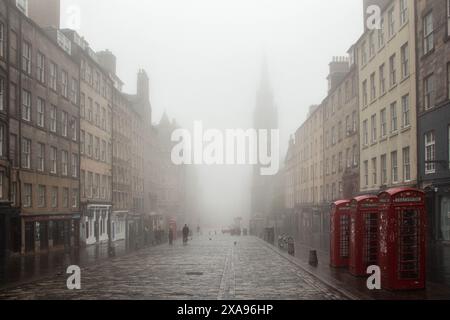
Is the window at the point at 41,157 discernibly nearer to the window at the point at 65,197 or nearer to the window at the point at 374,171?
the window at the point at 65,197

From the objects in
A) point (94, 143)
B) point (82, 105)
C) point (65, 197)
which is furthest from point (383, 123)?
point (94, 143)

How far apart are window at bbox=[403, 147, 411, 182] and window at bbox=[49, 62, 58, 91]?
2702cm

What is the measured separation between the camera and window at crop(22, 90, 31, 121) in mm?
41188

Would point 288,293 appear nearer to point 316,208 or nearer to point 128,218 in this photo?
point 316,208

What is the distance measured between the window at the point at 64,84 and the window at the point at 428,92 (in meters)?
29.6

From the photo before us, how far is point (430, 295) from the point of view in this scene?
55.9ft

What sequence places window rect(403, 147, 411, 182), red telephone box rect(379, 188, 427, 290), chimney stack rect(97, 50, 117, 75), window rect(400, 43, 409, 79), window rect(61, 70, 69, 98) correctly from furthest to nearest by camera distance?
chimney stack rect(97, 50, 117, 75), window rect(61, 70, 69, 98), window rect(400, 43, 409, 79), window rect(403, 147, 411, 182), red telephone box rect(379, 188, 427, 290)

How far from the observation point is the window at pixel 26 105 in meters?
41.2

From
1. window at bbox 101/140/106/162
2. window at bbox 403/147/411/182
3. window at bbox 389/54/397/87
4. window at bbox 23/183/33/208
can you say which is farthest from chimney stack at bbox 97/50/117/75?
window at bbox 403/147/411/182

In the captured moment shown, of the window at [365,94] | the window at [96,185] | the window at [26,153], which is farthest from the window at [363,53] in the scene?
the window at [96,185]

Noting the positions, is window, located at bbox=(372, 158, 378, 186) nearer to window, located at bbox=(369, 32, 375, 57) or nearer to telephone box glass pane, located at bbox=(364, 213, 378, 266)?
window, located at bbox=(369, 32, 375, 57)

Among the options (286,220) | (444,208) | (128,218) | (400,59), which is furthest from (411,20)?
(286,220)
